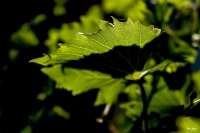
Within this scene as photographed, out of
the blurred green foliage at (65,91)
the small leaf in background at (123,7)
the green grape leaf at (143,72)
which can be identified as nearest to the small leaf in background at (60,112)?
the blurred green foliage at (65,91)

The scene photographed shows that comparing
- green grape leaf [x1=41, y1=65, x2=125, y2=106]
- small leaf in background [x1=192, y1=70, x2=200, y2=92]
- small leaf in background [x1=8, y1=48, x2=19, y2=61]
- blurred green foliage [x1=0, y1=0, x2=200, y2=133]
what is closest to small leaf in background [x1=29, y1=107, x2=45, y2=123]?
blurred green foliage [x1=0, y1=0, x2=200, y2=133]

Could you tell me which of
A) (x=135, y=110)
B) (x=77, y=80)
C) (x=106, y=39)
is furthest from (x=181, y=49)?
(x=106, y=39)

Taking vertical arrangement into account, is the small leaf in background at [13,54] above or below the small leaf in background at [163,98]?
above

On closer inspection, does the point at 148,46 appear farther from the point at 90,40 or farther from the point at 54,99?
the point at 54,99

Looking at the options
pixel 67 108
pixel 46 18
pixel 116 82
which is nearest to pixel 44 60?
pixel 116 82

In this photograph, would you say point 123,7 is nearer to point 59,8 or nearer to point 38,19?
point 59,8

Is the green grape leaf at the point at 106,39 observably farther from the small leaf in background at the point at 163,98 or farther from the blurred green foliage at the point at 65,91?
the small leaf in background at the point at 163,98
